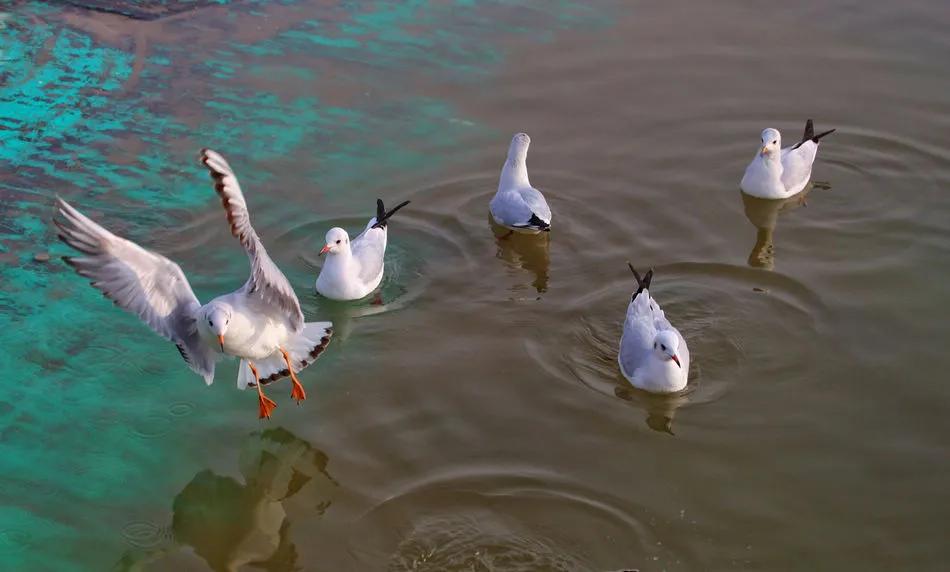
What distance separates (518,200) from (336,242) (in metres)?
1.52

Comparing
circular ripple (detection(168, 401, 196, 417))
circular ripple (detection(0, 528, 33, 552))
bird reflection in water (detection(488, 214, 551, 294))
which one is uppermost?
bird reflection in water (detection(488, 214, 551, 294))

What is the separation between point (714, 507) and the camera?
602 centimetres

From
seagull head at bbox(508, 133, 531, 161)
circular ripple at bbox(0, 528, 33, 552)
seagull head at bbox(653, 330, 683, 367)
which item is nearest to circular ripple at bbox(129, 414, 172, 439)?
circular ripple at bbox(0, 528, 33, 552)

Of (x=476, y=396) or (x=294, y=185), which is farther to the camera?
(x=294, y=185)

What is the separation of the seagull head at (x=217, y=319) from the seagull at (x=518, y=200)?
283 cm

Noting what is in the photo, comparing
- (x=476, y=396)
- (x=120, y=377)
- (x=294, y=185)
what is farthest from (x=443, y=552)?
(x=294, y=185)

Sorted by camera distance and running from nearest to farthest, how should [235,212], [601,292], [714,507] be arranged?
Answer: [235,212], [714,507], [601,292]

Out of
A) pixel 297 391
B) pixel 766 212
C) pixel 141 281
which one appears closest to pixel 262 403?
pixel 297 391

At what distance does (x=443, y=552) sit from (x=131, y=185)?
15.4 ft

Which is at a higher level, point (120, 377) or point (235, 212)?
point (235, 212)

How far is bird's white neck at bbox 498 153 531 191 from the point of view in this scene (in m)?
8.84

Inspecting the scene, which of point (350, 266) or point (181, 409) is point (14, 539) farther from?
point (350, 266)

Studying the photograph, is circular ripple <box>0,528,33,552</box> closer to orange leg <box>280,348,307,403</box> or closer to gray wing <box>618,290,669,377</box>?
orange leg <box>280,348,307,403</box>

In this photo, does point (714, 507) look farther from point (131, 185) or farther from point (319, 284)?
point (131, 185)
